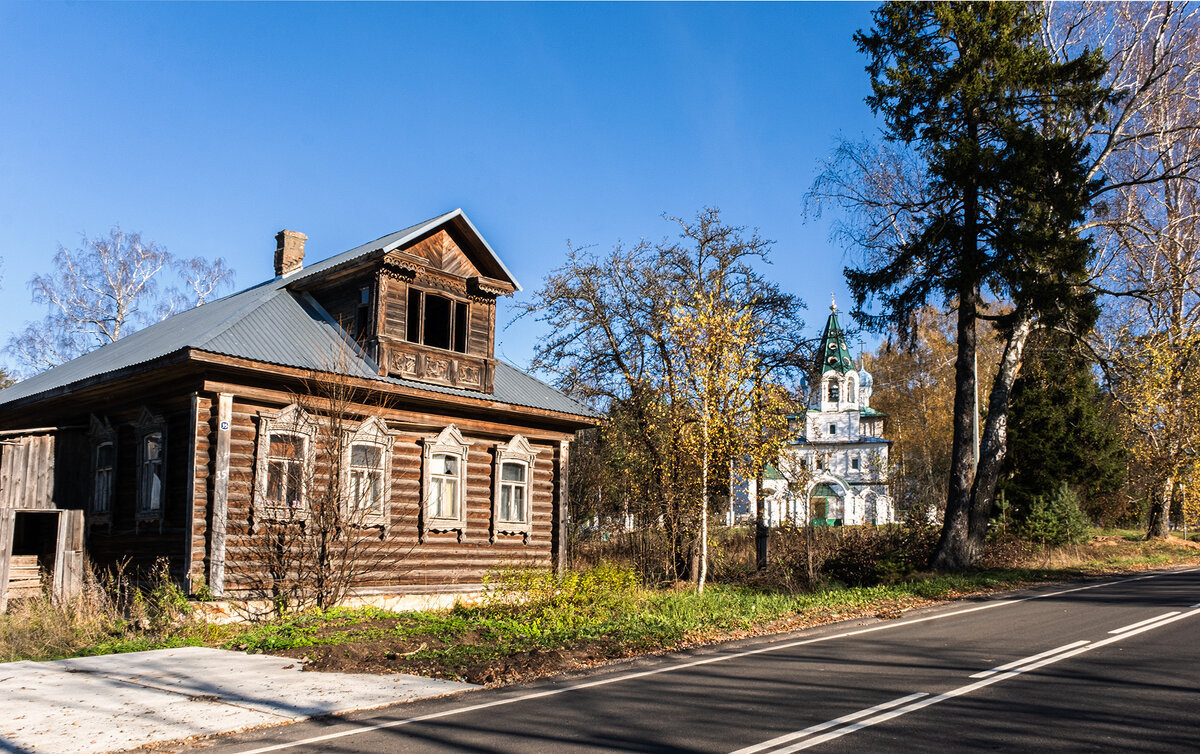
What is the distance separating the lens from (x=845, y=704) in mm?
7824

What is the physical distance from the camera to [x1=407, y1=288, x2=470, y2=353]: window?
19.2 m

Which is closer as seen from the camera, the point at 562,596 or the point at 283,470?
the point at 562,596

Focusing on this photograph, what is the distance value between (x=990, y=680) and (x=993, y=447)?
16.2m

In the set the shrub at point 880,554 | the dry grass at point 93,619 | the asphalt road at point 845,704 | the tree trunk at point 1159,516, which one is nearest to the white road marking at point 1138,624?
the asphalt road at point 845,704

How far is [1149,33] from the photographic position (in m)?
28.3

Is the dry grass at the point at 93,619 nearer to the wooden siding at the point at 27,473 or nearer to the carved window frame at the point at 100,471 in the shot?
the carved window frame at the point at 100,471

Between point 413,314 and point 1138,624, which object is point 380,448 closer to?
point 413,314

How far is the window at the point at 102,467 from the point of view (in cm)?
1725

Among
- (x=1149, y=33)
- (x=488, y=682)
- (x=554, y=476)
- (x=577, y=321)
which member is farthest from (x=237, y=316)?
(x=1149, y=33)

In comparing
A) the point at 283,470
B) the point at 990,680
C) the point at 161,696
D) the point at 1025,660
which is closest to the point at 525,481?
the point at 283,470

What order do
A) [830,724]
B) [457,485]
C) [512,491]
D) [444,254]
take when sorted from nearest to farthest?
[830,724] < [457,485] < [444,254] < [512,491]

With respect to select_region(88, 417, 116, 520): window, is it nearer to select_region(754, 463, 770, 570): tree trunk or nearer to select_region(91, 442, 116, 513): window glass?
select_region(91, 442, 116, 513): window glass

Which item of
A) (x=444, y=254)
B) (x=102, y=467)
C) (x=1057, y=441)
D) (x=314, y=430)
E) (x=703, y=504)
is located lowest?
(x=703, y=504)

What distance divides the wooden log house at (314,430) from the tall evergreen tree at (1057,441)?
2118 centimetres
